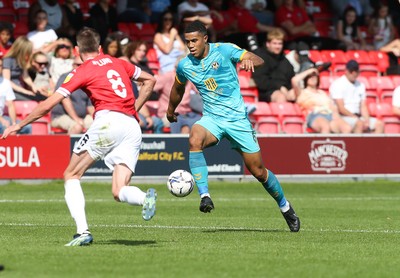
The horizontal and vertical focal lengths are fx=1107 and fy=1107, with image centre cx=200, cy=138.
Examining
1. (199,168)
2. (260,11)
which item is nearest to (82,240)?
(199,168)

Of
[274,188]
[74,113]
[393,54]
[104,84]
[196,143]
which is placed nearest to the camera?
[104,84]

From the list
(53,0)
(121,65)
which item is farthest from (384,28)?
(121,65)

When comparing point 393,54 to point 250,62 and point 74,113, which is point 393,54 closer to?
point 74,113

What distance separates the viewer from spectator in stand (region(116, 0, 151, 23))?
2470cm

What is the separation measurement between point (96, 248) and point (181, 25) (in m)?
14.4

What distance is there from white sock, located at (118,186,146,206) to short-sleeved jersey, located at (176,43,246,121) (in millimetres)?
2485

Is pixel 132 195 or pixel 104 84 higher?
pixel 104 84

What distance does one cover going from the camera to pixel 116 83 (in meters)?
10.8

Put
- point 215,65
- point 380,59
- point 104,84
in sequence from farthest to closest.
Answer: point 380,59 < point 215,65 < point 104,84

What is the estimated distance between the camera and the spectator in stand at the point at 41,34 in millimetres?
21844

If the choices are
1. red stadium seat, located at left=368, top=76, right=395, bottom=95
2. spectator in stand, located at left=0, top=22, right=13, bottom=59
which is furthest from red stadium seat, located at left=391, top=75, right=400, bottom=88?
spectator in stand, located at left=0, top=22, right=13, bottom=59

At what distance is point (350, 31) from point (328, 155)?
602cm

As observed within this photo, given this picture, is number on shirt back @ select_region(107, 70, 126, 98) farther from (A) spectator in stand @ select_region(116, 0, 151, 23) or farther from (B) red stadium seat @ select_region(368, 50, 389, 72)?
(B) red stadium seat @ select_region(368, 50, 389, 72)

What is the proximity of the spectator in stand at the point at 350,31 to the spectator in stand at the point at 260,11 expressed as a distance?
1.84m
